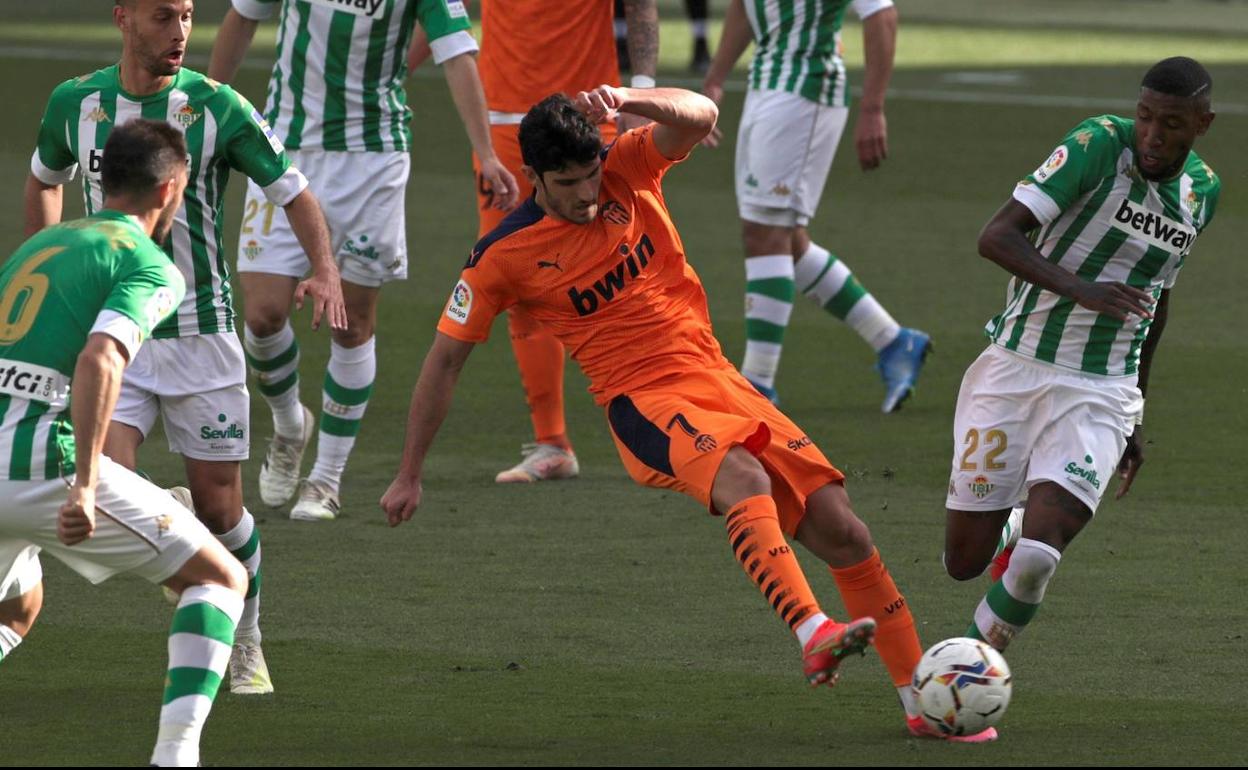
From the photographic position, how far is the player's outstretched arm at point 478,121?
7703 mm

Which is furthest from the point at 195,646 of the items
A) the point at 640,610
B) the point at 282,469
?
the point at 282,469

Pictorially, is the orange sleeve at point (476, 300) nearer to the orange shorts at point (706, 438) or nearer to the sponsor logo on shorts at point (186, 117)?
the orange shorts at point (706, 438)

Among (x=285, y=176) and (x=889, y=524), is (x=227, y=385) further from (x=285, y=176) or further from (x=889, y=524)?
(x=889, y=524)

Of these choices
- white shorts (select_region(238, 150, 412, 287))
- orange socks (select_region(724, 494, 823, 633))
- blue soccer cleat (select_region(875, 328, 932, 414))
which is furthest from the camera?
blue soccer cleat (select_region(875, 328, 932, 414))

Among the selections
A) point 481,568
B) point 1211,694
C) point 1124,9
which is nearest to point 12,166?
point 481,568

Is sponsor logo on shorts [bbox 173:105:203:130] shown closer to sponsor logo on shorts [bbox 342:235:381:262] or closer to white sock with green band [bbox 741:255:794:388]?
sponsor logo on shorts [bbox 342:235:381:262]

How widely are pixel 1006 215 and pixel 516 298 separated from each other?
1350mm

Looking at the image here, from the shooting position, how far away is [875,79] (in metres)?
9.91

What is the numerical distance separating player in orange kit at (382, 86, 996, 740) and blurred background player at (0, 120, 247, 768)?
0.92 meters

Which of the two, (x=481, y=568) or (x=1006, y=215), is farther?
(x=481, y=568)

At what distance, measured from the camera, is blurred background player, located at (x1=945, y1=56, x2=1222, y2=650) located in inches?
227

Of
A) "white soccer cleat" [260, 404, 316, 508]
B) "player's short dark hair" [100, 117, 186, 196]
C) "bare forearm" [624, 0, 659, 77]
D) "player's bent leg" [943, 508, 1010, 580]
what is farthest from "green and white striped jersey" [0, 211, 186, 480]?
"bare forearm" [624, 0, 659, 77]

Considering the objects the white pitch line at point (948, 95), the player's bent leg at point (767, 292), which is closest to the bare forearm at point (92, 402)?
the player's bent leg at point (767, 292)

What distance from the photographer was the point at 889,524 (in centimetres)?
791
